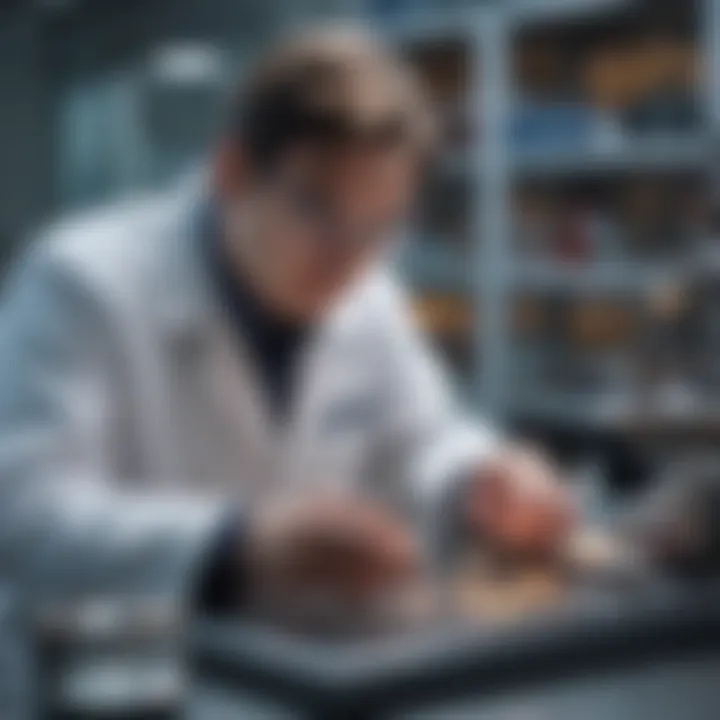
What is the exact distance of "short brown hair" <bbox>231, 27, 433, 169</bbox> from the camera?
932 mm

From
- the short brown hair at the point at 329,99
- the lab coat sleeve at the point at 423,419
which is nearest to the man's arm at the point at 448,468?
the lab coat sleeve at the point at 423,419

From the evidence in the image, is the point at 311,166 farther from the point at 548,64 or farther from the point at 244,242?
the point at 548,64

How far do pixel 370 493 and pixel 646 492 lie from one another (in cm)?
18

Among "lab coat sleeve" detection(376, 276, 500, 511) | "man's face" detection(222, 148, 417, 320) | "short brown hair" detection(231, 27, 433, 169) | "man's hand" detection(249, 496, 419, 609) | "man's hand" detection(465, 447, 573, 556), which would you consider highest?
"short brown hair" detection(231, 27, 433, 169)

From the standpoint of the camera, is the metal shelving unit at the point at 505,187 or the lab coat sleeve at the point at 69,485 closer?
the lab coat sleeve at the point at 69,485

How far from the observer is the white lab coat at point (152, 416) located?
0.93m

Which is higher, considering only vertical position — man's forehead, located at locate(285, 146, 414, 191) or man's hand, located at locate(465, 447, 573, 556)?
man's forehead, located at locate(285, 146, 414, 191)

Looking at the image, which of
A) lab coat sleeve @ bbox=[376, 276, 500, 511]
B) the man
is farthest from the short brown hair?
lab coat sleeve @ bbox=[376, 276, 500, 511]

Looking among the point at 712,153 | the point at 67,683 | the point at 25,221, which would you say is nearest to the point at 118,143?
the point at 25,221

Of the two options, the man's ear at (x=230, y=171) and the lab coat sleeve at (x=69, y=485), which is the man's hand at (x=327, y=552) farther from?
the man's ear at (x=230, y=171)

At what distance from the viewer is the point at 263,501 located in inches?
38.7

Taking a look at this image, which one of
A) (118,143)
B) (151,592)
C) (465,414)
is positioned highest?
(118,143)

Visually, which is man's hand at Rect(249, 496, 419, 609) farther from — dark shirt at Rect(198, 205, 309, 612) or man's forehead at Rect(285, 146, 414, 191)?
man's forehead at Rect(285, 146, 414, 191)

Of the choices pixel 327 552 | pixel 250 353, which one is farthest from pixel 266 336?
pixel 327 552
